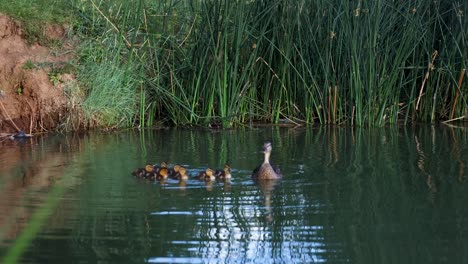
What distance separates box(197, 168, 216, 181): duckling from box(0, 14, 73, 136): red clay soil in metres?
5.10

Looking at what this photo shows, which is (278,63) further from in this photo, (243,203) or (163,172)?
(243,203)

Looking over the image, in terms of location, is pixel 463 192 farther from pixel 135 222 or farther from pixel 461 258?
pixel 135 222

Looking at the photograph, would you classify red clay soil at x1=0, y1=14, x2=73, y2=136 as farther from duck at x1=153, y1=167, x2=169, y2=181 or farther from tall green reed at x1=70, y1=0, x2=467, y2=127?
duck at x1=153, y1=167, x2=169, y2=181

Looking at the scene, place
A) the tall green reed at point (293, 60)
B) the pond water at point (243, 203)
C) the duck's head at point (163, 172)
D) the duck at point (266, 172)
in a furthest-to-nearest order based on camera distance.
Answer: the tall green reed at point (293, 60), the duck's head at point (163, 172), the duck at point (266, 172), the pond water at point (243, 203)

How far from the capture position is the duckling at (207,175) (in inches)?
328

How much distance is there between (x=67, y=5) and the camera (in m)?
14.6

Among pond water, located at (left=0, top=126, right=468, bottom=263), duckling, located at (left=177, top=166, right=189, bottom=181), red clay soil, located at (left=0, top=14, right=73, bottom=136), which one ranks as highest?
red clay soil, located at (left=0, top=14, right=73, bottom=136)

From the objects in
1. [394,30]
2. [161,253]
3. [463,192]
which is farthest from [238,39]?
[161,253]

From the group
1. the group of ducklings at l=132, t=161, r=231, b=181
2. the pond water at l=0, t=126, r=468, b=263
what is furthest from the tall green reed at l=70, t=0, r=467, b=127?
the group of ducklings at l=132, t=161, r=231, b=181

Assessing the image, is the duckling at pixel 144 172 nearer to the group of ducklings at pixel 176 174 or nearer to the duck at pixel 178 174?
the group of ducklings at pixel 176 174

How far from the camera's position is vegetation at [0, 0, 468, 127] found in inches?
503

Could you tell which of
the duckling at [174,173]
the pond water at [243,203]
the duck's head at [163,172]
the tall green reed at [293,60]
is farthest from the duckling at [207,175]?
the tall green reed at [293,60]

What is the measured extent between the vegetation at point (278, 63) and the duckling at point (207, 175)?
4412 millimetres

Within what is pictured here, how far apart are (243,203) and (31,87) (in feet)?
22.2
